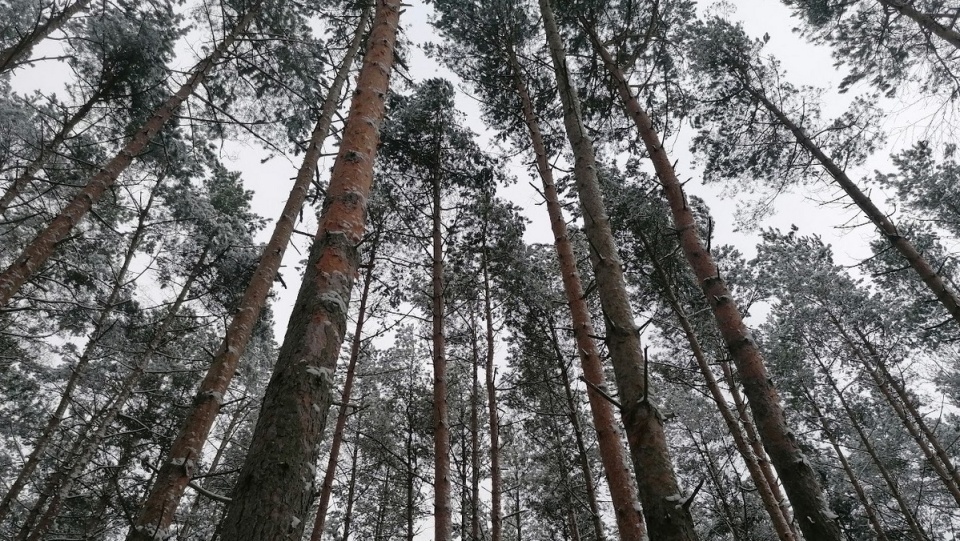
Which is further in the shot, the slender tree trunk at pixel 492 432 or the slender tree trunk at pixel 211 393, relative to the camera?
the slender tree trunk at pixel 492 432

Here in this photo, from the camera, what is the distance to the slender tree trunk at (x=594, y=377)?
4070 millimetres

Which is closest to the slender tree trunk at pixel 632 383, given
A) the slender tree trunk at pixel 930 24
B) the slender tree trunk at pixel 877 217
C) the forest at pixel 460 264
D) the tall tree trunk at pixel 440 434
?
the forest at pixel 460 264

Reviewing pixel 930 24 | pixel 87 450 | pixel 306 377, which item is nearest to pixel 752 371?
pixel 306 377

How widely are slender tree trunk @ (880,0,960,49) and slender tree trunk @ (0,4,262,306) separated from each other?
13.5m

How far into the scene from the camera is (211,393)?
4.70m

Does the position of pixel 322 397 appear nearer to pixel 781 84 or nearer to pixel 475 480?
pixel 475 480

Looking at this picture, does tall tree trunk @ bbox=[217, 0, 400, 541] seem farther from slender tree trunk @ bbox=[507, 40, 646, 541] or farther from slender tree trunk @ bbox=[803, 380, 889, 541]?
slender tree trunk @ bbox=[803, 380, 889, 541]

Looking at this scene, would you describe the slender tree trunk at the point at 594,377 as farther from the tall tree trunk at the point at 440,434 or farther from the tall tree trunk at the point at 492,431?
the tall tree trunk at the point at 492,431

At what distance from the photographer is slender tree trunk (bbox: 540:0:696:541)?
2020mm

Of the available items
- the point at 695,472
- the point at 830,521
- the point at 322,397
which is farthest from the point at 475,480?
the point at 695,472

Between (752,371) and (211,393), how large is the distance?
19.2ft

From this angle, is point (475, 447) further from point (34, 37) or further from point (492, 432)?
point (34, 37)

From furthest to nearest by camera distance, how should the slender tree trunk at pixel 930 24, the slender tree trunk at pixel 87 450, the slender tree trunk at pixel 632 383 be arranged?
the slender tree trunk at pixel 87 450, the slender tree trunk at pixel 930 24, the slender tree trunk at pixel 632 383

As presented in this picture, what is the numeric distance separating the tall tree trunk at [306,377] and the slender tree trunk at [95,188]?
555 cm
